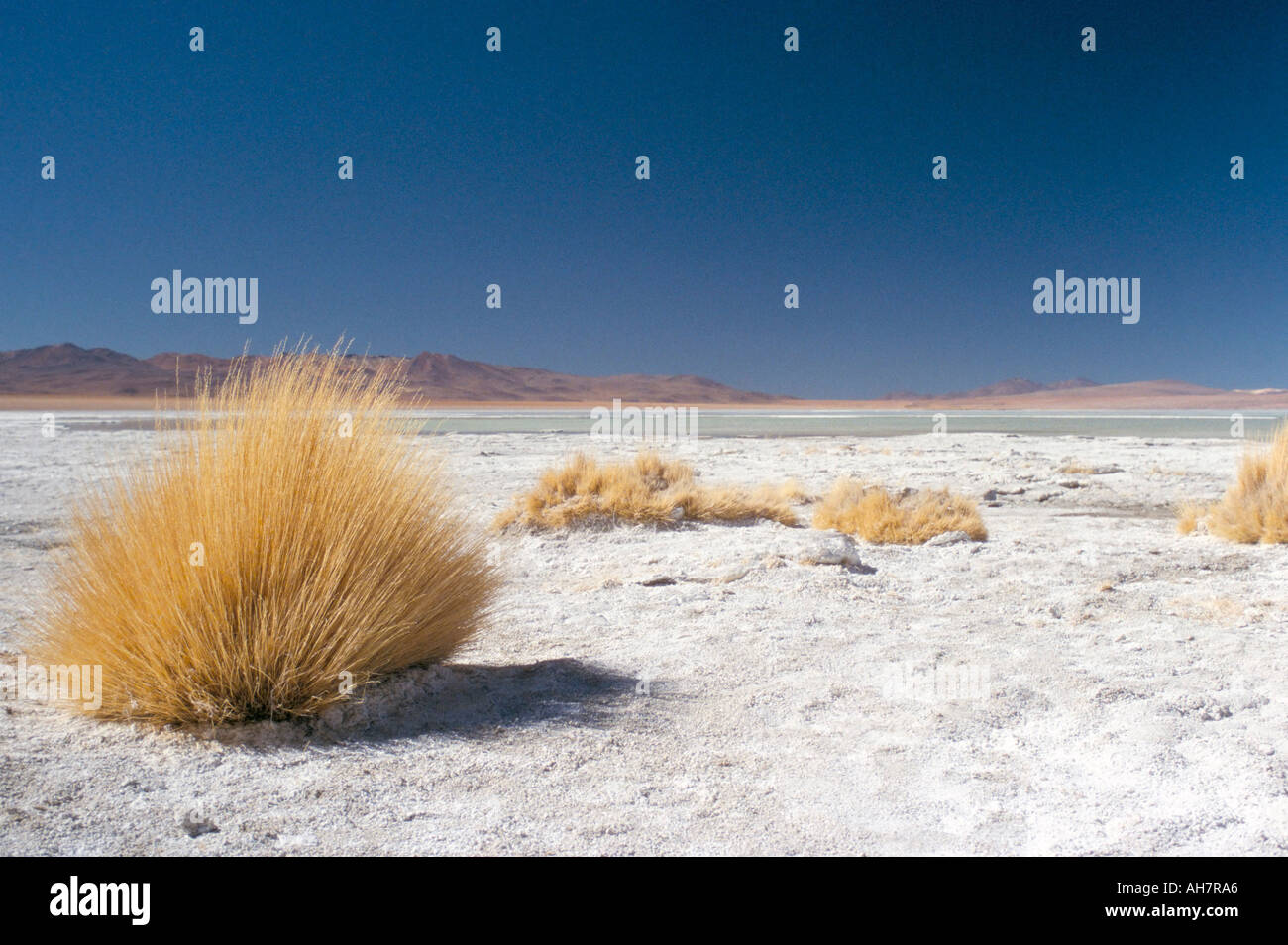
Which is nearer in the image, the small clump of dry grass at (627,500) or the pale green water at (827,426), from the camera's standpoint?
the small clump of dry grass at (627,500)

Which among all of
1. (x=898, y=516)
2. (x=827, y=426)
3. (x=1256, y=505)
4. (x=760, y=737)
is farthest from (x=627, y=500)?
(x=827, y=426)

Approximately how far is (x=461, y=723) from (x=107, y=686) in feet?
4.03

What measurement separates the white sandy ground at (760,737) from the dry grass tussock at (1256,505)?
0.95m

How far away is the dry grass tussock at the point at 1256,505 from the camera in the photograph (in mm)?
7207

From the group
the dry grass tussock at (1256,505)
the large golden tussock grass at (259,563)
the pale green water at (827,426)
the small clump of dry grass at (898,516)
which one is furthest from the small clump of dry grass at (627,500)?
the pale green water at (827,426)

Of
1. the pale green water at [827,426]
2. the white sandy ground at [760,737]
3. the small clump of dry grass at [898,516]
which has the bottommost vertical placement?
the white sandy ground at [760,737]

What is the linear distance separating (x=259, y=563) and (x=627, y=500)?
528cm

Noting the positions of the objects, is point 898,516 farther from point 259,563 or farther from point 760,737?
point 259,563

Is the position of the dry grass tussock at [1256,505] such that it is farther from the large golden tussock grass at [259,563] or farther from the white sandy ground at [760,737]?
the large golden tussock grass at [259,563]

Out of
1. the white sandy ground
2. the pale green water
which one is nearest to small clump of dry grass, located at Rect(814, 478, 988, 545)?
the white sandy ground

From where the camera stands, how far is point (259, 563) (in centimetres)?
320

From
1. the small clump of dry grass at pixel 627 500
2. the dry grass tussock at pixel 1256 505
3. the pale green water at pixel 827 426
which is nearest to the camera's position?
the dry grass tussock at pixel 1256 505
